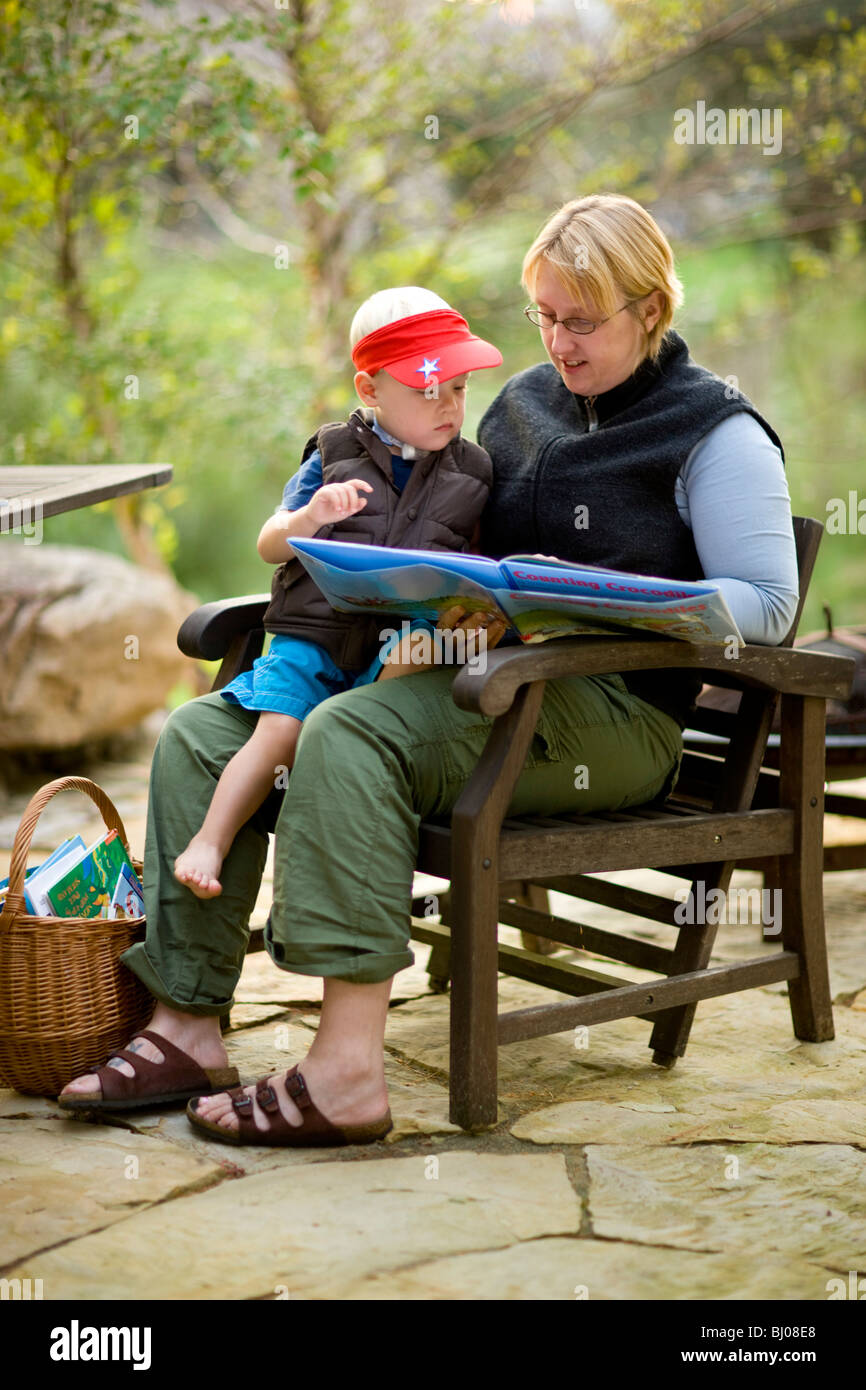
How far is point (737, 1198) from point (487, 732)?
0.74m

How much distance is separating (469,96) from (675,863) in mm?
3957

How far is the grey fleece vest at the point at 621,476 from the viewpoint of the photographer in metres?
2.21

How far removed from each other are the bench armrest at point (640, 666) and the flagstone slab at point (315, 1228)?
64 centimetres

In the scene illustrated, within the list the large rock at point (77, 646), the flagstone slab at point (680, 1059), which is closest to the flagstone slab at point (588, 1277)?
the flagstone slab at point (680, 1059)

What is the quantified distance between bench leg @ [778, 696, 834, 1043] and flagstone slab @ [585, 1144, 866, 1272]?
1.47 ft

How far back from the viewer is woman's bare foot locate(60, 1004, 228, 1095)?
6.90ft

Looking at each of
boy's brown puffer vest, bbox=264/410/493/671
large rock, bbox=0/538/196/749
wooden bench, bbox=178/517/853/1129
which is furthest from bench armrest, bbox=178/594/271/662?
large rock, bbox=0/538/196/749

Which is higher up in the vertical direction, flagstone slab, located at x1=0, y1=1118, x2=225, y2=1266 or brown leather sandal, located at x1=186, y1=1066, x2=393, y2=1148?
brown leather sandal, located at x1=186, y1=1066, x2=393, y2=1148

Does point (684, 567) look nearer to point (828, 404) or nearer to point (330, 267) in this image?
point (330, 267)

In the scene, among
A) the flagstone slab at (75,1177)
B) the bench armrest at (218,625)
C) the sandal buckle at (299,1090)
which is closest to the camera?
the flagstone slab at (75,1177)

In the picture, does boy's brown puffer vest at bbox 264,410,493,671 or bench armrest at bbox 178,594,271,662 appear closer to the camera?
boy's brown puffer vest at bbox 264,410,493,671

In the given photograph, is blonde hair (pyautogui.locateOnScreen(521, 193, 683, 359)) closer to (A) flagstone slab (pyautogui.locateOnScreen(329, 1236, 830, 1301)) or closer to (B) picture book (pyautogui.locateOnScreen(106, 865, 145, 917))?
(B) picture book (pyautogui.locateOnScreen(106, 865, 145, 917))

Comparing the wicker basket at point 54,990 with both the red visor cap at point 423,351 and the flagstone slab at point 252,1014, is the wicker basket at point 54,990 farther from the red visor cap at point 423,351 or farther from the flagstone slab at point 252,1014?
the red visor cap at point 423,351

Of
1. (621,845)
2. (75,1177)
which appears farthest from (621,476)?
(75,1177)
